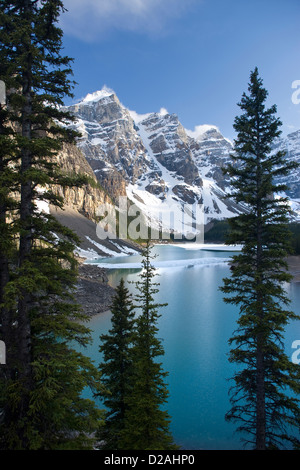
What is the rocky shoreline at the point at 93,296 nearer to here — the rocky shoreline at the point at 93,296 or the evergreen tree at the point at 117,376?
the rocky shoreline at the point at 93,296

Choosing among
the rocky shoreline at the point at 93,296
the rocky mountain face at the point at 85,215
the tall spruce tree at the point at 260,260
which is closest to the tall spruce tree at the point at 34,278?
the tall spruce tree at the point at 260,260

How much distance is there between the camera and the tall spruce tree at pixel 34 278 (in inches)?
212

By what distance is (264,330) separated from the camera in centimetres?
938

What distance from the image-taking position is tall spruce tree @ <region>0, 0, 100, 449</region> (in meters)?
5.38

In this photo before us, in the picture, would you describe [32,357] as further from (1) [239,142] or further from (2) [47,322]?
(1) [239,142]

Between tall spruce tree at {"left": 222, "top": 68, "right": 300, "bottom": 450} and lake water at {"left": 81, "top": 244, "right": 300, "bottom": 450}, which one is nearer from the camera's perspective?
tall spruce tree at {"left": 222, "top": 68, "right": 300, "bottom": 450}

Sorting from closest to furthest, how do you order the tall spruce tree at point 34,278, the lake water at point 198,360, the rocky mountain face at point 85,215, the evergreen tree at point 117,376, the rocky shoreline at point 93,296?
1. the tall spruce tree at point 34,278
2. the evergreen tree at point 117,376
3. the lake water at point 198,360
4. the rocky shoreline at point 93,296
5. the rocky mountain face at point 85,215

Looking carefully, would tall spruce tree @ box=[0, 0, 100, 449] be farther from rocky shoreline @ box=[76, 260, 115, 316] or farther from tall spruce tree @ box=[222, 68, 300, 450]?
rocky shoreline @ box=[76, 260, 115, 316]

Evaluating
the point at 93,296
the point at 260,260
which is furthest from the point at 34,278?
the point at 93,296

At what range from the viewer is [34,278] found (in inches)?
227

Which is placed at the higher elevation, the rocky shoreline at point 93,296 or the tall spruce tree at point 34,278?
the tall spruce tree at point 34,278

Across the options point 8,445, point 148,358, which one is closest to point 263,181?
point 148,358

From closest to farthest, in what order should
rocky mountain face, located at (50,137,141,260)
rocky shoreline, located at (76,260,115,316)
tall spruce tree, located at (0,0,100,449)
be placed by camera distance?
1. tall spruce tree, located at (0,0,100,449)
2. rocky shoreline, located at (76,260,115,316)
3. rocky mountain face, located at (50,137,141,260)

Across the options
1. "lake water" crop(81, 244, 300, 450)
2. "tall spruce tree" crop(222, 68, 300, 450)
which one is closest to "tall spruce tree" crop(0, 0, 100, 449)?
"tall spruce tree" crop(222, 68, 300, 450)
